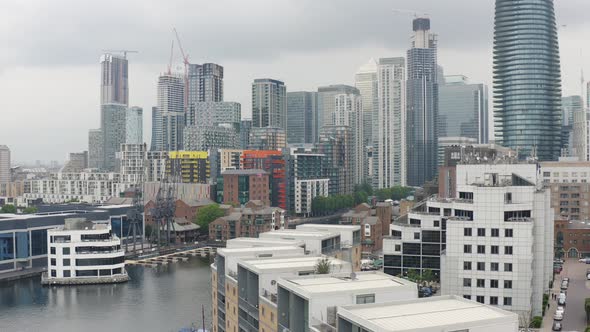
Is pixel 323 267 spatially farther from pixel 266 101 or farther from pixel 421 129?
pixel 421 129

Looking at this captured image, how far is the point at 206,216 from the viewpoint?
81500mm

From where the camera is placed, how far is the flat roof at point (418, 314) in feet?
49.8

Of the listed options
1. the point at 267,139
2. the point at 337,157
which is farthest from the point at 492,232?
the point at 267,139

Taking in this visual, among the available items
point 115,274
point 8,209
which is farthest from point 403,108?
point 115,274

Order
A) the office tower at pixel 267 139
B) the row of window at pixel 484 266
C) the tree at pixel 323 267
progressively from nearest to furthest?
1. the tree at pixel 323 267
2. the row of window at pixel 484 266
3. the office tower at pixel 267 139

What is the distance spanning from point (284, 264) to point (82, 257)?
103 feet

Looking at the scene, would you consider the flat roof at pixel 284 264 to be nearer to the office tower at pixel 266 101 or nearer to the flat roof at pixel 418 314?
the flat roof at pixel 418 314

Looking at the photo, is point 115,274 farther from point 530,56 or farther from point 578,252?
point 530,56

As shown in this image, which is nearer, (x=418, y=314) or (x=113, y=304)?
(x=418, y=314)

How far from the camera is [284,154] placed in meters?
106

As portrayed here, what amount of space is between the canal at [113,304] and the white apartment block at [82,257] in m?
1.34

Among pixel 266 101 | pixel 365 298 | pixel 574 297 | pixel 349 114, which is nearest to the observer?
pixel 365 298

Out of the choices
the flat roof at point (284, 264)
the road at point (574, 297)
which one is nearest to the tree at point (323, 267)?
the flat roof at point (284, 264)

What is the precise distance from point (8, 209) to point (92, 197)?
1100 inches
